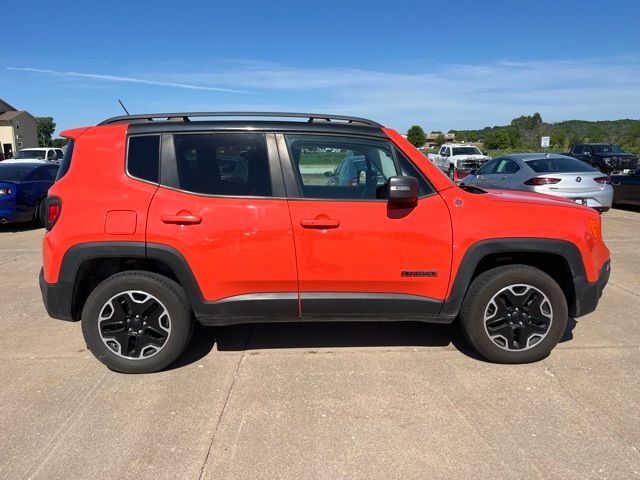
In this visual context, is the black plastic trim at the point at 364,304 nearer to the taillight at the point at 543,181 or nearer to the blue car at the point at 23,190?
the taillight at the point at 543,181

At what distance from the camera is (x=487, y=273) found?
11.9ft

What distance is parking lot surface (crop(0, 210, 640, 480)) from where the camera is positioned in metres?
2.65

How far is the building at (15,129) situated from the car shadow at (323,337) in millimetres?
Answer: 63867

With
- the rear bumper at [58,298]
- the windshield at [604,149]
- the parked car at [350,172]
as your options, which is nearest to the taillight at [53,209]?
the rear bumper at [58,298]

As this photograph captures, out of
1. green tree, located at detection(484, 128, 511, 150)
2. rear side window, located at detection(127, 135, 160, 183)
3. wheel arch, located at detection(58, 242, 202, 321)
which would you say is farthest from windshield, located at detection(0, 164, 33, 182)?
green tree, located at detection(484, 128, 511, 150)

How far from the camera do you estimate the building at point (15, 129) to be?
206 ft

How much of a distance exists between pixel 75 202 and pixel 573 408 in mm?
3569

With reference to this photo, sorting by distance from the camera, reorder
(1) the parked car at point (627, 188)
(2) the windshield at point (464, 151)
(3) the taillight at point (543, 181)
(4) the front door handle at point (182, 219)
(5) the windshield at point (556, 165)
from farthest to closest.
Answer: (2) the windshield at point (464, 151) < (1) the parked car at point (627, 188) < (5) the windshield at point (556, 165) < (3) the taillight at point (543, 181) < (4) the front door handle at point (182, 219)

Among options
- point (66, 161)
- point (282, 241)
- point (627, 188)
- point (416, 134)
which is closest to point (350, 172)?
point (282, 241)

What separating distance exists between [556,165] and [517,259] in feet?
25.7

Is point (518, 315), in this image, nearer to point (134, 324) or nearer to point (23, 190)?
point (134, 324)

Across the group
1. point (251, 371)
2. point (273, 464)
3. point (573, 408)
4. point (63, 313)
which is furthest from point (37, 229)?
point (573, 408)

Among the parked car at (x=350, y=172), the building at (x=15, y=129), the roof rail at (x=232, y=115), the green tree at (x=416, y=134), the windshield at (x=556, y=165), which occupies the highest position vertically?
the building at (x=15, y=129)

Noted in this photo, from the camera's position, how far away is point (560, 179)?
10.0 m
